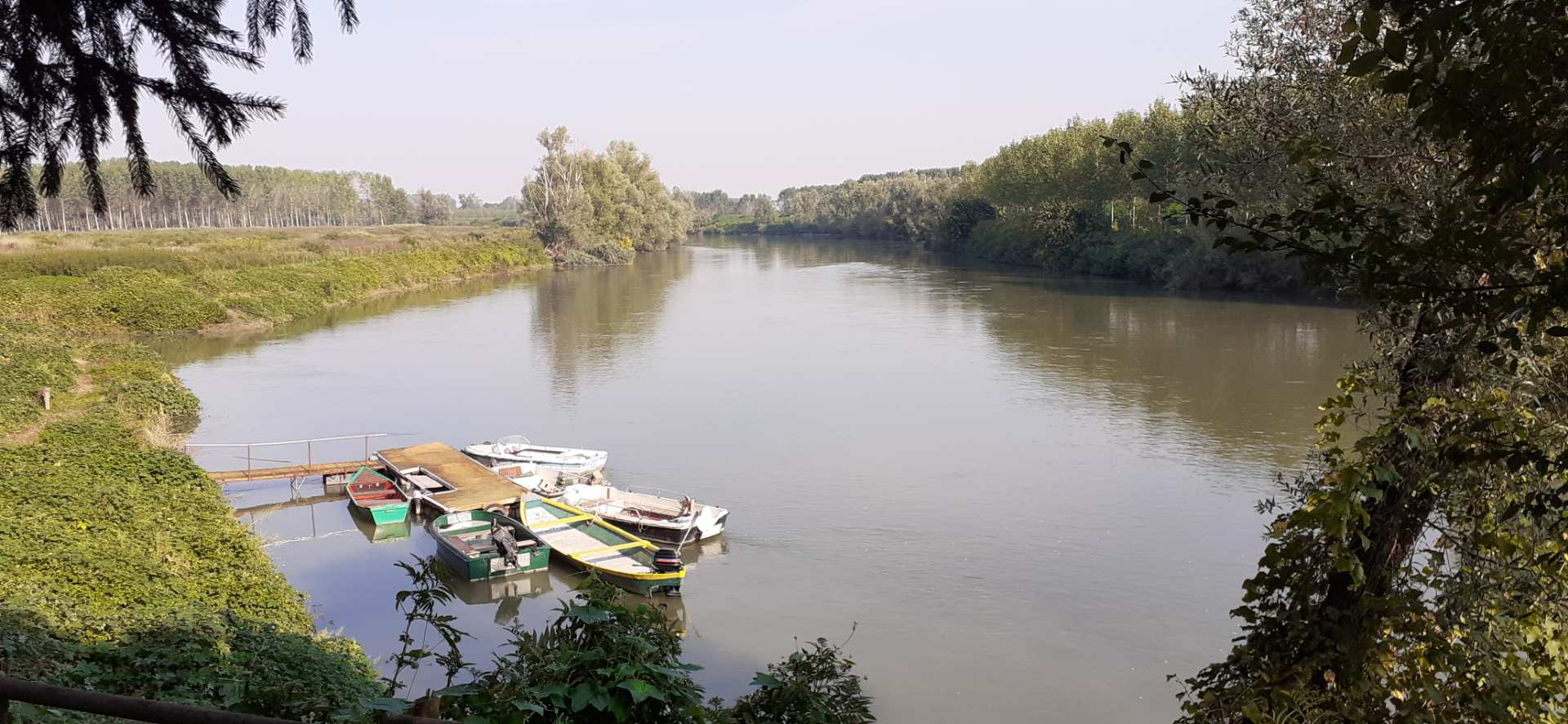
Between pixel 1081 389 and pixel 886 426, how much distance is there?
6831 millimetres

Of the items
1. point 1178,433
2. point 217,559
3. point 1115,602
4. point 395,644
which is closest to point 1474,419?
point 1115,602

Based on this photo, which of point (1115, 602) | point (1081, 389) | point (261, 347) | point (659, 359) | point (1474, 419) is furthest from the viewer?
point (261, 347)

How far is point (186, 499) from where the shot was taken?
53.8 feet

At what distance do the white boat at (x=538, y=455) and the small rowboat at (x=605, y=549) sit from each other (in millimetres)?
2079

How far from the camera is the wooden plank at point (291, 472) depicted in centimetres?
2073

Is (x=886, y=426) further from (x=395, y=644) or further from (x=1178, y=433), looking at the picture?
(x=395, y=644)

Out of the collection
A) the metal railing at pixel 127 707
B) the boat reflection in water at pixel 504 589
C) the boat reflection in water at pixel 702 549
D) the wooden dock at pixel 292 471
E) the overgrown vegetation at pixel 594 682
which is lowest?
the boat reflection in water at pixel 504 589

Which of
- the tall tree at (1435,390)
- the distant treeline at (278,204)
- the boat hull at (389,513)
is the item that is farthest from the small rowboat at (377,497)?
the distant treeline at (278,204)

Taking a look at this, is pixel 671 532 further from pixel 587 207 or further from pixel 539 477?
pixel 587 207

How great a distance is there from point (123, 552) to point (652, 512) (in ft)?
27.3

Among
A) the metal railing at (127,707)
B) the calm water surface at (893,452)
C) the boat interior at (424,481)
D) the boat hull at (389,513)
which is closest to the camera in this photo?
the metal railing at (127,707)

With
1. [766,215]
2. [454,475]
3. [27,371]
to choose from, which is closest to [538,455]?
[454,475]

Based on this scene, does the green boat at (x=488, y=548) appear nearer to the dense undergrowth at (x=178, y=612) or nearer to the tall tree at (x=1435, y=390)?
the dense undergrowth at (x=178, y=612)

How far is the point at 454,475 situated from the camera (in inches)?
839
